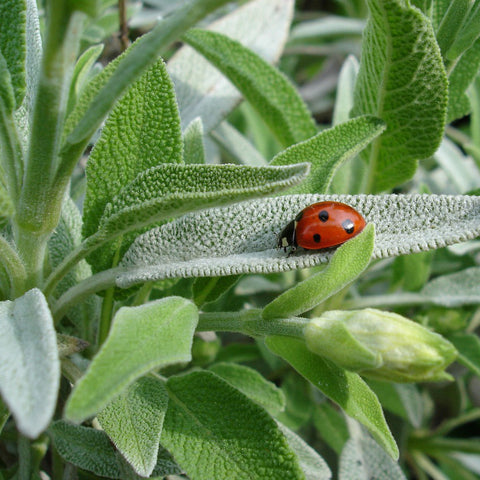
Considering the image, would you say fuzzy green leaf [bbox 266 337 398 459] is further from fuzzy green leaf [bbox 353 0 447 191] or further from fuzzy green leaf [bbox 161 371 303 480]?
fuzzy green leaf [bbox 353 0 447 191]

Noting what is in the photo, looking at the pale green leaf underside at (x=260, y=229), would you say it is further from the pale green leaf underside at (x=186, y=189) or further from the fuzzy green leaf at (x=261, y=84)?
the fuzzy green leaf at (x=261, y=84)

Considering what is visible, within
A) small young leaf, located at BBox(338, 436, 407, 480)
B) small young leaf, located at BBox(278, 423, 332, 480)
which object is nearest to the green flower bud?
small young leaf, located at BBox(278, 423, 332, 480)

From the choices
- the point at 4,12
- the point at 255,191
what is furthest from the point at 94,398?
the point at 4,12

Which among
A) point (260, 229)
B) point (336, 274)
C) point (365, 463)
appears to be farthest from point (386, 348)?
point (365, 463)

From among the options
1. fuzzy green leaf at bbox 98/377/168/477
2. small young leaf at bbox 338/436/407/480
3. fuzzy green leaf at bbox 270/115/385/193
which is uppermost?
fuzzy green leaf at bbox 270/115/385/193

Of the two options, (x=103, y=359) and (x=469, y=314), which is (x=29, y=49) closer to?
(x=103, y=359)

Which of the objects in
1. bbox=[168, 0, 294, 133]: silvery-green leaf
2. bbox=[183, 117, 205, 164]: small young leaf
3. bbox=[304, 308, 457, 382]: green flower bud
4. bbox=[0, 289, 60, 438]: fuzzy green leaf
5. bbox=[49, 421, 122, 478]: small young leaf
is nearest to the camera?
bbox=[0, 289, 60, 438]: fuzzy green leaf
